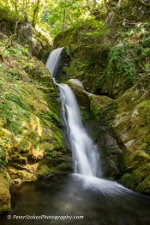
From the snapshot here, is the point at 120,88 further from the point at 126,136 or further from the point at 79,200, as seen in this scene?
the point at 79,200

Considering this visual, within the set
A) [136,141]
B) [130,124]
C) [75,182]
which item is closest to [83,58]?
[130,124]

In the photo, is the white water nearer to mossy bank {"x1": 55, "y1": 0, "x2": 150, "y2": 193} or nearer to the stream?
the stream

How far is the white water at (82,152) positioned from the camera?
5291 millimetres

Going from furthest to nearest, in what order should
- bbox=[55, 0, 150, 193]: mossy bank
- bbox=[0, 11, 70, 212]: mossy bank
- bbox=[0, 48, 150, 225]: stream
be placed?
bbox=[55, 0, 150, 193]: mossy bank < bbox=[0, 11, 70, 212]: mossy bank < bbox=[0, 48, 150, 225]: stream

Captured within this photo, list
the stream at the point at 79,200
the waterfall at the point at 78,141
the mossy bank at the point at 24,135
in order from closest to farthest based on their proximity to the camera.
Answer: the stream at the point at 79,200 → the mossy bank at the point at 24,135 → the waterfall at the point at 78,141

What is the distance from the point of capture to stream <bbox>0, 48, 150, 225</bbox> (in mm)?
3059

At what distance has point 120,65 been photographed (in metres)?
8.26

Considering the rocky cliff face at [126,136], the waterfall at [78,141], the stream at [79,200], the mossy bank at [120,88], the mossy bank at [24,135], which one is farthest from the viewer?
the waterfall at [78,141]

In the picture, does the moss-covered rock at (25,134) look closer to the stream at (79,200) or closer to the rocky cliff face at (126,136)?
the stream at (79,200)

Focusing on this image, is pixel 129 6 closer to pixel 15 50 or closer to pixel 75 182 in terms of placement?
pixel 15 50

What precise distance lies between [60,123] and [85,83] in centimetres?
525

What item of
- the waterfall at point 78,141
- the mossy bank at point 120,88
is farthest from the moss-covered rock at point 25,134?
the mossy bank at point 120,88

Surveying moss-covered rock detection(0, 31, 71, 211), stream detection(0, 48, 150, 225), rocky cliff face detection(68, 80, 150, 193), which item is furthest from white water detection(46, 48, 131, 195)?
moss-covered rock detection(0, 31, 71, 211)

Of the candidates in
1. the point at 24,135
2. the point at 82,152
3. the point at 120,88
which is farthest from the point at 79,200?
the point at 120,88
